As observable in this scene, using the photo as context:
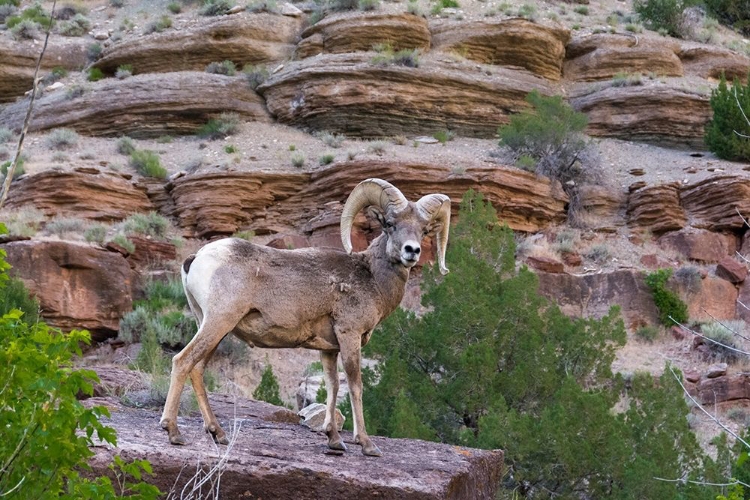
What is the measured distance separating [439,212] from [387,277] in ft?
2.77

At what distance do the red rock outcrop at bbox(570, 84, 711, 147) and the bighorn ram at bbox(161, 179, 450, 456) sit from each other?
2532 cm

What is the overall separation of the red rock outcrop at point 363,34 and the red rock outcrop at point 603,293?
37.7 ft

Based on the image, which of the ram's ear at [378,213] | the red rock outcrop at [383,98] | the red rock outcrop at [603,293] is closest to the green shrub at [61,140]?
the red rock outcrop at [383,98]

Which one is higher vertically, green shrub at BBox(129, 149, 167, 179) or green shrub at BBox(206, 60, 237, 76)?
green shrub at BBox(206, 60, 237, 76)

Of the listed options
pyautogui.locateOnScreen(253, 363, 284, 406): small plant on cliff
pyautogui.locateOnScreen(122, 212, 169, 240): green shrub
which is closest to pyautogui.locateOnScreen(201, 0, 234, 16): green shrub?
pyautogui.locateOnScreen(122, 212, 169, 240): green shrub

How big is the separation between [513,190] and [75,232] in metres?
11.2

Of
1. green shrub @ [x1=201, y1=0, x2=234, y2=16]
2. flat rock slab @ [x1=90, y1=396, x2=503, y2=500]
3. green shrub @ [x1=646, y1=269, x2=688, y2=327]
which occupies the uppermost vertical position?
flat rock slab @ [x1=90, y1=396, x2=503, y2=500]

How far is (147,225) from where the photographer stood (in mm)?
25688

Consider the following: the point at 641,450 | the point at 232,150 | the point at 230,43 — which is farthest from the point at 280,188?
the point at 641,450

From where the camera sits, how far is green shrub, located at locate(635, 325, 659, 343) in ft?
78.7

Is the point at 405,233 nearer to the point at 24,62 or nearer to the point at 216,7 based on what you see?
the point at 216,7

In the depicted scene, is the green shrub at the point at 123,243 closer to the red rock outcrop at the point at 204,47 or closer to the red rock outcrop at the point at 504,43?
the red rock outcrop at the point at 204,47

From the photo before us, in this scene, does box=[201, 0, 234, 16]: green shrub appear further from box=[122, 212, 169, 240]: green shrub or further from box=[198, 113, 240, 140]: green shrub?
box=[122, 212, 169, 240]: green shrub

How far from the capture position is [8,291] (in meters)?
18.6
